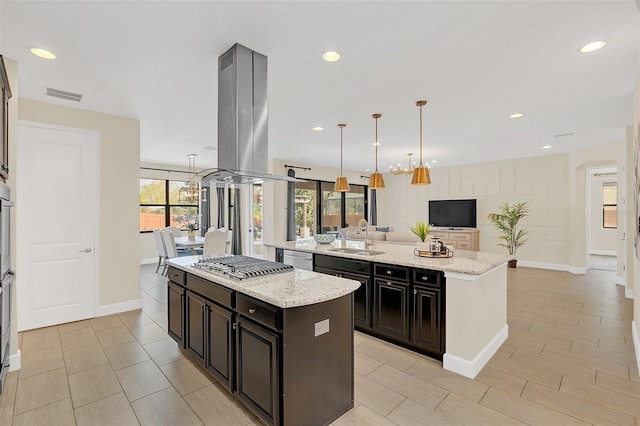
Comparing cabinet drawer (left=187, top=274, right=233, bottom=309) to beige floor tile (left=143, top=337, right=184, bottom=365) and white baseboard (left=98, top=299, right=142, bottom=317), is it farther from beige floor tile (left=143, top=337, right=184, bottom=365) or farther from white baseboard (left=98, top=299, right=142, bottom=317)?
white baseboard (left=98, top=299, right=142, bottom=317)

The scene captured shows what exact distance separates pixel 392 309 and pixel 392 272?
38 centimetres

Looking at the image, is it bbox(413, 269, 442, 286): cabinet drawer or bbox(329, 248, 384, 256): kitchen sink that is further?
bbox(329, 248, 384, 256): kitchen sink

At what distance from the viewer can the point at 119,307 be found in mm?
4148

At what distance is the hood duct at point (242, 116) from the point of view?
250 centimetres

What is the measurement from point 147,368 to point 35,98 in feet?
11.0

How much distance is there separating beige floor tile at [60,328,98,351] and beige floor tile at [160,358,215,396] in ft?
3.93

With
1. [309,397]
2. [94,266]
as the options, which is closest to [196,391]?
[309,397]

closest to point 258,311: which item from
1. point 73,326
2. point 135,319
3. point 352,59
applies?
point 352,59

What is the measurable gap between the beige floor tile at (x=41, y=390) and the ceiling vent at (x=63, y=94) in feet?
9.38

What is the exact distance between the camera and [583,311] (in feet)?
13.7

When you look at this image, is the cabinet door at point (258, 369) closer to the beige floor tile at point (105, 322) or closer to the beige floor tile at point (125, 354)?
the beige floor tile at point (125, 354)

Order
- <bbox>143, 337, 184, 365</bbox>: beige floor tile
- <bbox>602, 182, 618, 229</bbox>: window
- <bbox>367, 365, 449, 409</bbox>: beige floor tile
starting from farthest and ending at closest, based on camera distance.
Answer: <bbox>602, 182, 618, 229</bbox>: window
<bbox>143, 337, 184, 365</bbox>: beige floor tile
<bbox>367, 365, 449, 409</bbox>: beige floor tile

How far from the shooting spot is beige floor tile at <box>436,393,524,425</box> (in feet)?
6.58

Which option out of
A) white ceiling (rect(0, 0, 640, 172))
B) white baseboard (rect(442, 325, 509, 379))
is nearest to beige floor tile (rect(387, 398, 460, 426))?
white baseboard (rect(442, 325, 509, 379))
